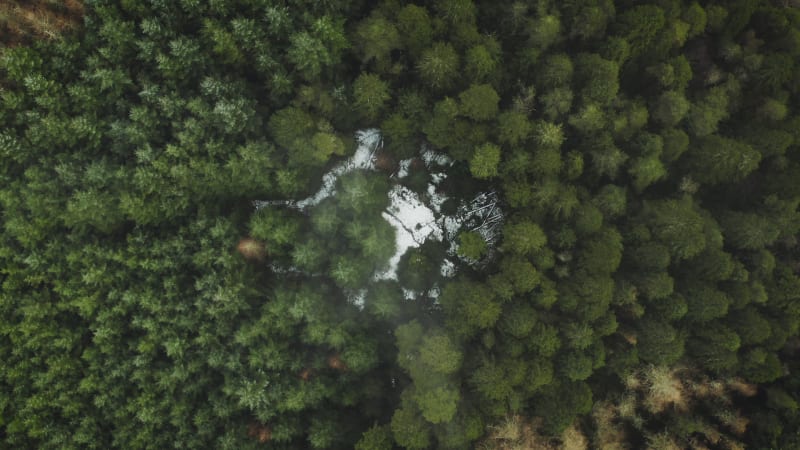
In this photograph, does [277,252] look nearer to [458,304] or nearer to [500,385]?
[458,304]

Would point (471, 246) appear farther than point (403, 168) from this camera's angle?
No

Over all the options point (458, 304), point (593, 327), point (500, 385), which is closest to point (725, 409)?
point (593, 327)

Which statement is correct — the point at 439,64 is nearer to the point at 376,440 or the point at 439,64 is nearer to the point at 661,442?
the point at 376,440

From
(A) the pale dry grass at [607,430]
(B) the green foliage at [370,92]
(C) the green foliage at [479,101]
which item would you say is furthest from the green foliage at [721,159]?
(B) the green foliage at [370,92]

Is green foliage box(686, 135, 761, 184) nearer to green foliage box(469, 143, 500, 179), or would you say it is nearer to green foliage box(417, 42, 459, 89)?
green foliage box(469, 143, 500, 179)

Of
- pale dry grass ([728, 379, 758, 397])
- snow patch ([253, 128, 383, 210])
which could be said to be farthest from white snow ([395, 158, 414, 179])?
pale dry grass ([728, 379, 758, 397])

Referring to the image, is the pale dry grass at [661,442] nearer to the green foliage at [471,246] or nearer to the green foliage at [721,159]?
the green foliage at [471,246]

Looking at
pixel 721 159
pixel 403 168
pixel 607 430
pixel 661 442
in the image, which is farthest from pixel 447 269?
pixel 721 159

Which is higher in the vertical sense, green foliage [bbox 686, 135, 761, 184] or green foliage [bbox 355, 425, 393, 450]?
green foliage [bbox 686, 135, 761, 184]

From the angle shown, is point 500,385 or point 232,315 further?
point 232,315
